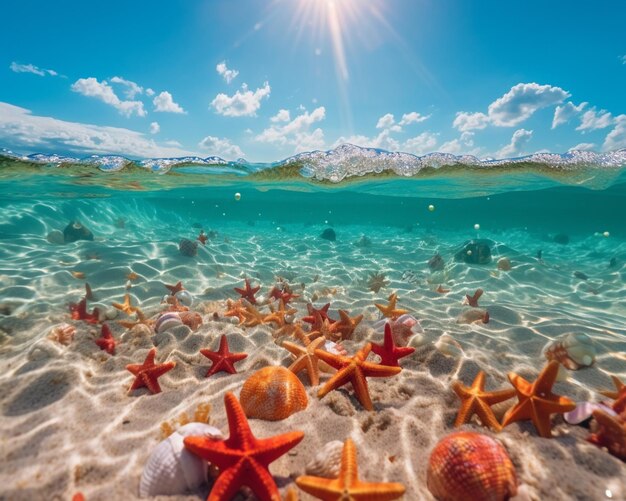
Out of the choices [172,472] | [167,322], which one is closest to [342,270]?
[167,322]

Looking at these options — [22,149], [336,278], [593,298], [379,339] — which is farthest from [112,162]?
[593,298]

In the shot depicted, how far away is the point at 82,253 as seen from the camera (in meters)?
13.2

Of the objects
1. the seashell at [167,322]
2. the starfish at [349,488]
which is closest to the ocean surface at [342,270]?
the seashell at [167,322]

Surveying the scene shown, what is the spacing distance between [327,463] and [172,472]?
1.16 metres

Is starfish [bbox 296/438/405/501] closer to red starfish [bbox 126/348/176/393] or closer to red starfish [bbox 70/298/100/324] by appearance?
red starfish [bbox 126/348/176/393]

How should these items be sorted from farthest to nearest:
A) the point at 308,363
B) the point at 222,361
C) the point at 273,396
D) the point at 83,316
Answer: the point at 83,316
the point at 222,361
the point at 308,363
the point at 273,396

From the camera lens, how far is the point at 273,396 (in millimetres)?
3053

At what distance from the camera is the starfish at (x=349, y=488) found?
1.84 metres

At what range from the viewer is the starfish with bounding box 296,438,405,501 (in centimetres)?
184

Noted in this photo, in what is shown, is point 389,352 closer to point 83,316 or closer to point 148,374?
point 148,374

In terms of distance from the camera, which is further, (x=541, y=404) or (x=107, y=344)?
(x=107, y=344)

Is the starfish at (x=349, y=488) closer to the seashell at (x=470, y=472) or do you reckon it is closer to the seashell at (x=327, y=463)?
the seashell at (x=327, y=463)

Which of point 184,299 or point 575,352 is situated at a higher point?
point 575,352

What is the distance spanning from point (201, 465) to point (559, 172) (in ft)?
73.9
